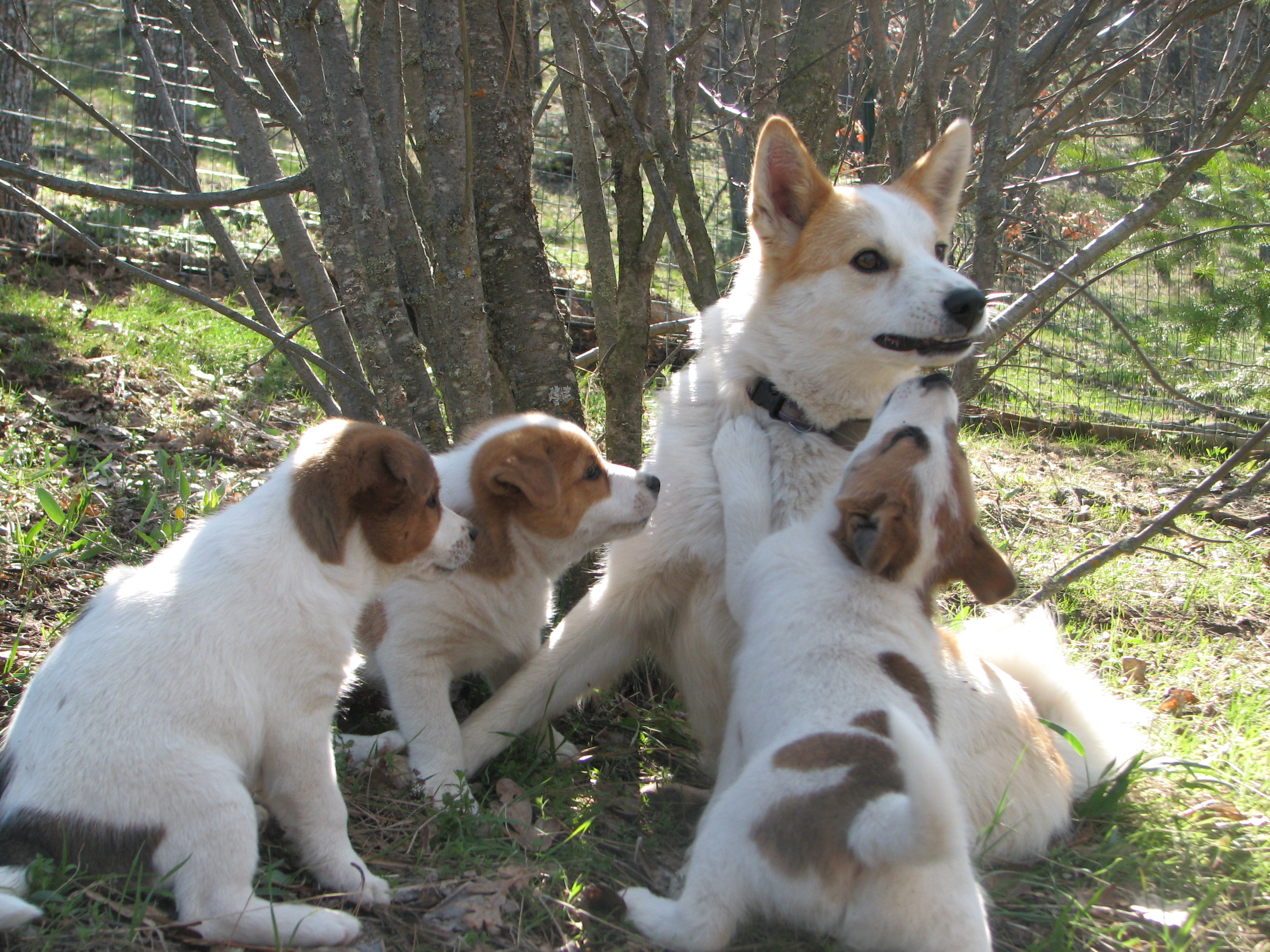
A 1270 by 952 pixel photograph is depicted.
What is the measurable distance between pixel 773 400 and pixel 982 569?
0.91 meters

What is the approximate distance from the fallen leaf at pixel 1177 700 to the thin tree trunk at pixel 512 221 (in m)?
2.67

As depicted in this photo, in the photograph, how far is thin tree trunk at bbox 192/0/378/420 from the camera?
14.0 feet

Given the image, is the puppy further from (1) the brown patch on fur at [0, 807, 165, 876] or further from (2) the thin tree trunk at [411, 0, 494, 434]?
(1) the brown patch on fur at [0, 807, 165, 876]

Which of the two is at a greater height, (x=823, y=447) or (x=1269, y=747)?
(x=823, y=447)

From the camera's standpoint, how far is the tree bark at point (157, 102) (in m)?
10.3

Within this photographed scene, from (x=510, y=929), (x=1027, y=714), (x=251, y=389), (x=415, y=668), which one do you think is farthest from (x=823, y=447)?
(x=251, y=389)

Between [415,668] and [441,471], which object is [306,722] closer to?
[415,668]

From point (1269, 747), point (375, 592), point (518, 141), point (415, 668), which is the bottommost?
point (1269, 747)

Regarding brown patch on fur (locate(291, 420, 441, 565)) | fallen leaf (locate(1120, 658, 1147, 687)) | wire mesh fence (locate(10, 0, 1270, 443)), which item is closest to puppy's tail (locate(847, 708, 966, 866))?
brown patch on fur (locate(291, 420, 441, 565))

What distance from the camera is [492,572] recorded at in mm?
3254

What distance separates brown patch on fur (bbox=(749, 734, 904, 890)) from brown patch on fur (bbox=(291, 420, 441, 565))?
1.22 metres

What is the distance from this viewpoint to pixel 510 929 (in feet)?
7.91

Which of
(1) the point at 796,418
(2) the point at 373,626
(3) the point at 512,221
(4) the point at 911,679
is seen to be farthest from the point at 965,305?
(2) the point at 373,626

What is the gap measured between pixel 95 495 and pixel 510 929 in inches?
121
